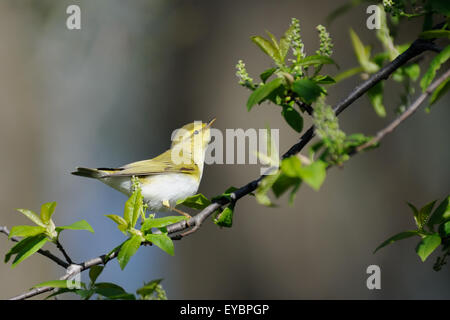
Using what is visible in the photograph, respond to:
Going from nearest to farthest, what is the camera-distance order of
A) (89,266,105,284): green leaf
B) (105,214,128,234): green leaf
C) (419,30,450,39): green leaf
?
(419,30,450,39): green leaf, (105,214,128,234): green leaf, (89,266,105,284): green leaf

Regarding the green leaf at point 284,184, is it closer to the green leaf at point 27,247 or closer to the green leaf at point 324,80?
the green leaf at point 324,80

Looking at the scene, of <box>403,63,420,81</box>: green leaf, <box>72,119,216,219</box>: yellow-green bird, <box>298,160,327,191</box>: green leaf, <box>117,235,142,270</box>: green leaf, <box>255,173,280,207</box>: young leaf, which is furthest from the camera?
<box>72,119,216,219</box>: yellow-green bird

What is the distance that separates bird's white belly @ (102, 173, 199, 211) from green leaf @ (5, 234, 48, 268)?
152 cm

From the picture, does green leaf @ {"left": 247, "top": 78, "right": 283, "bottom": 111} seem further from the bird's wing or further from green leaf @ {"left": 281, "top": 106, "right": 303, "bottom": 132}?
the bird's wing

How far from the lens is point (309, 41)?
16.2 ft

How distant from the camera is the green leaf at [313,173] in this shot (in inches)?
38.0

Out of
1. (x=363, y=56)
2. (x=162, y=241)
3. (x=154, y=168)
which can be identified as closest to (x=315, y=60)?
(x=363, y=56)

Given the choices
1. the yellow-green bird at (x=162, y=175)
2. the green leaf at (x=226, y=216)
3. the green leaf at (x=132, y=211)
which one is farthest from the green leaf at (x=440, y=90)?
the yellow-green bird at (x=162, y=175)

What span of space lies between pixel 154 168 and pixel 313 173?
238 cm

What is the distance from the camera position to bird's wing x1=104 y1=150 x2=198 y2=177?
3.08 m

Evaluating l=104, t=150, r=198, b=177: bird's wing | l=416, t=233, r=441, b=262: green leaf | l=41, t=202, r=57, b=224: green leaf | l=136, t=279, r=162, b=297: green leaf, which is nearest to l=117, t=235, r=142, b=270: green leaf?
l=136, t=279, r=162, b=297: green leaf

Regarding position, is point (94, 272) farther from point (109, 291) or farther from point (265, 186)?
point (265, 186)

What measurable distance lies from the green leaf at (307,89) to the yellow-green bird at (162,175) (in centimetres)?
158

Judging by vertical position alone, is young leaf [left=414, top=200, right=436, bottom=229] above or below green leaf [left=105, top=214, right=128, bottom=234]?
below
